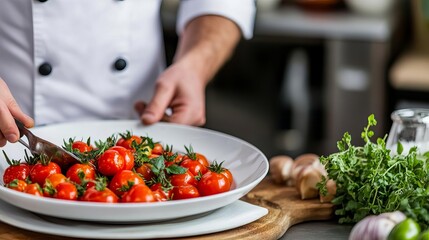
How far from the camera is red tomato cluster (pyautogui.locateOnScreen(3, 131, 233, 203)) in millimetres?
1079

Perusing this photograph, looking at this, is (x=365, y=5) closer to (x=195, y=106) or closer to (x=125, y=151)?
(x=195, y=106)

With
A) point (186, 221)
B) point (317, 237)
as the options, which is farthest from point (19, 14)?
point (317, 237)

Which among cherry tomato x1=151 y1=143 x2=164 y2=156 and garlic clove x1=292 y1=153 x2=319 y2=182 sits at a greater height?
cherry tomato x1=151 y1=143 x2=164 y2=156

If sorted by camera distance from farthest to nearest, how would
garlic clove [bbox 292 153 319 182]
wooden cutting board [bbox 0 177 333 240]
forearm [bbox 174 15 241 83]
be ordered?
forearm [bbox 174 15 241 83] → garlic clove [bbox 292 153 319 182] → wooden cutting board [bbox 0 177 333 240]

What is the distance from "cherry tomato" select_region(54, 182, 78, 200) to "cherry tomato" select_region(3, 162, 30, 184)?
8 cm

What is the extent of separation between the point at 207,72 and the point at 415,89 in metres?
1.12

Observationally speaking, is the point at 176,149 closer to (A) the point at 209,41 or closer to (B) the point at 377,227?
(A) the point at 209,41

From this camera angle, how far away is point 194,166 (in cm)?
121

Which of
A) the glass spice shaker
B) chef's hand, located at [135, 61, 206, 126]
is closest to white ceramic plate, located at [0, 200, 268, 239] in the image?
the glass spice shaker

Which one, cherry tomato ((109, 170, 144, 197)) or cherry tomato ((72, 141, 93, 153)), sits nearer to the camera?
cherry tomato ((109, 170, 144, 197))

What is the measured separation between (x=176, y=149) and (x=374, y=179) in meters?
0.38

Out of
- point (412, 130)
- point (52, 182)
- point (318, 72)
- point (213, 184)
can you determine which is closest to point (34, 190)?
point (52, 182)

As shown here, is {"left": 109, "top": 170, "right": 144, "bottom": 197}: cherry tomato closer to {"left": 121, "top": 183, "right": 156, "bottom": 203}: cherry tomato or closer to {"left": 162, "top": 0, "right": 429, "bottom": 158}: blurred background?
{"left": 121, "top": 183, "right": 156, "bottom": 203}: cherry tomato

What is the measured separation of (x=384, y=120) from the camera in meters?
2.68
